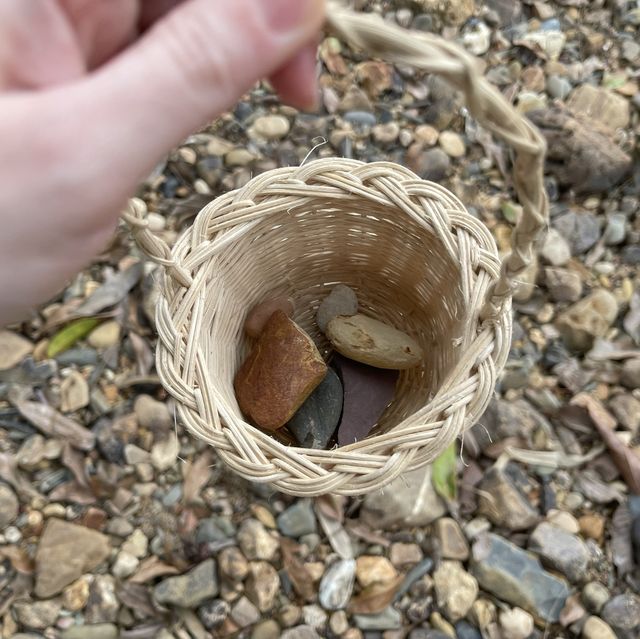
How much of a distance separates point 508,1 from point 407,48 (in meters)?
1.29

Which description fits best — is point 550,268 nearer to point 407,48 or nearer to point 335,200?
point 335,200

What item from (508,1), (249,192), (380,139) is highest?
(249,192)

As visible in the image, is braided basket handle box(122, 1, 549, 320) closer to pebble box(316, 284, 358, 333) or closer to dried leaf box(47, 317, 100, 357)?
pebble box(316, 284, 358, 333)

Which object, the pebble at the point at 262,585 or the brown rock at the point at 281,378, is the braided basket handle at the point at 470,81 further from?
the pebble at the point at 262,585

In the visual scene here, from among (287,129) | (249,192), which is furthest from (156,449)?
(287,129)

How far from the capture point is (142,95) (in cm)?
48

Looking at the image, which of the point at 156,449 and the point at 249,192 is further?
the point at 156,449

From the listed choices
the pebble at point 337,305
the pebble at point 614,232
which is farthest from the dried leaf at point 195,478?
the pebble at point 614,232

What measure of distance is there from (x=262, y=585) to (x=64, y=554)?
330 millimetres

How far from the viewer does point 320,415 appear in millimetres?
989

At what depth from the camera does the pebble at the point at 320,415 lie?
3.19ft

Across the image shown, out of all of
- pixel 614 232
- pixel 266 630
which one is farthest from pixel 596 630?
pixel 614 232

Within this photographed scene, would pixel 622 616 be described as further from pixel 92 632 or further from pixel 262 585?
pixel 92 632

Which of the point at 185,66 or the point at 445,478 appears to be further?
the point at 445,478
